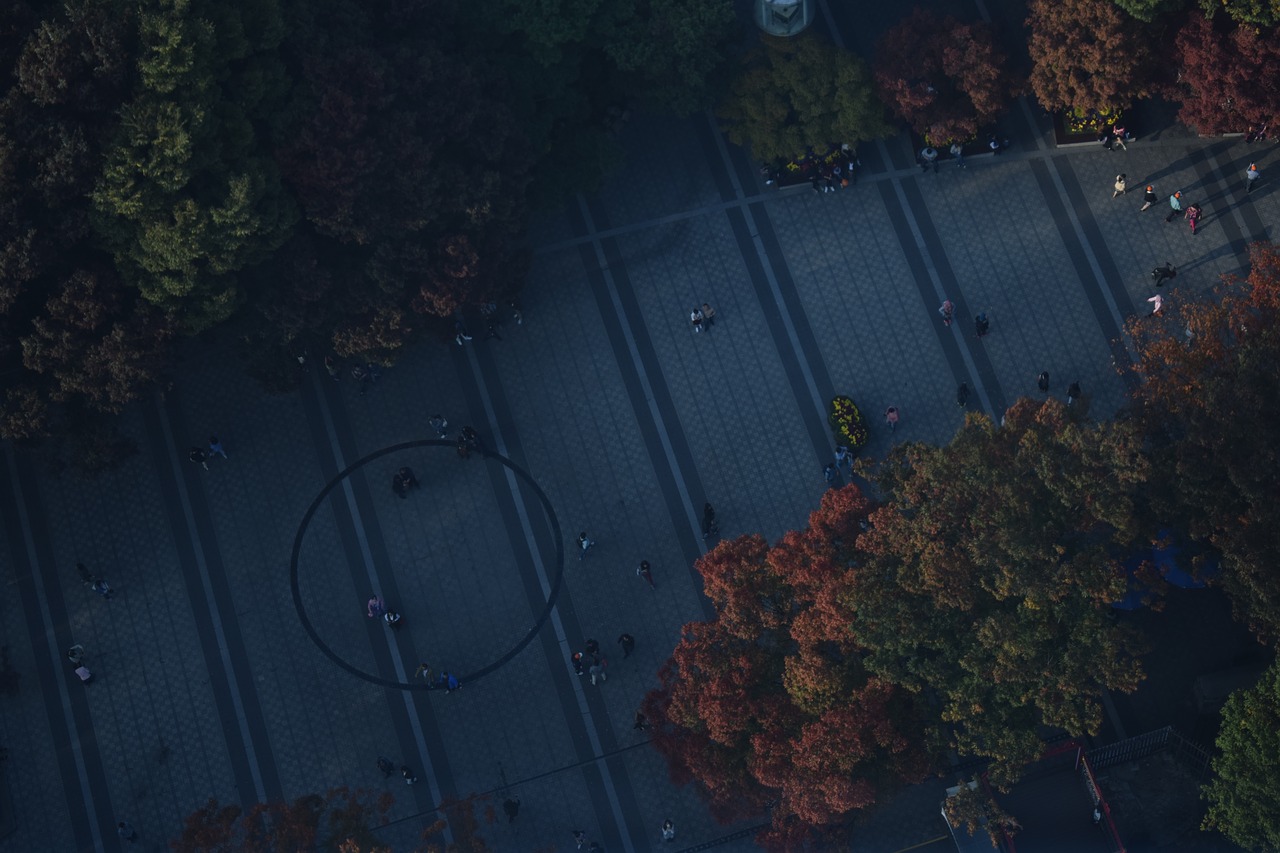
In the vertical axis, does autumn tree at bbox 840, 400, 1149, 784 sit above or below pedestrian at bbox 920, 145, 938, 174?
below

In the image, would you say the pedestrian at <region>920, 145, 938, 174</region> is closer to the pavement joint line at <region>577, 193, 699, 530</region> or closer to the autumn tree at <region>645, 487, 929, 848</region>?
the pavement joint line at <region>577, 193, 699, 530</region>

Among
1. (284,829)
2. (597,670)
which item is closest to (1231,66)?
(597,670)

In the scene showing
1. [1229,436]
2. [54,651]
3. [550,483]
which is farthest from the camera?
[550,483]

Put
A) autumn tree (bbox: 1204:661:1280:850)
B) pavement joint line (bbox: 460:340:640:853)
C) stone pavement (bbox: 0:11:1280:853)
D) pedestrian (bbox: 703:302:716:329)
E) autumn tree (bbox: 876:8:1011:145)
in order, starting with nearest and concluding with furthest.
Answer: autumn tree (bbox: 1204:661:1280:850), pavement joint line (bbox: 460:340:640:853), autumn tree (bbox: 876:8:1011:145), stone pavement (bbox: 0:11:1280:853), pedestrian (bbox: 703:302:716:329)

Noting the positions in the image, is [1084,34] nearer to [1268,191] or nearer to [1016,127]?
[1016,127]

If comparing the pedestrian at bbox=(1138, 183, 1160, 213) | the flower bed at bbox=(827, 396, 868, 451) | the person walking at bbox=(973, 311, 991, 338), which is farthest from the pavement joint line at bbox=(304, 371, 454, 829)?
the pedestrian at bbox=(1138, 183, 1160, 213)

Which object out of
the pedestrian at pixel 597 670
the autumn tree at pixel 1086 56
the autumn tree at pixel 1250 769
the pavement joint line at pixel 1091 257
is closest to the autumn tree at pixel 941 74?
the autumn tree at pixel 1086 56

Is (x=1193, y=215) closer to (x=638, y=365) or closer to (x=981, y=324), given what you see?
(x=981, y=324)
